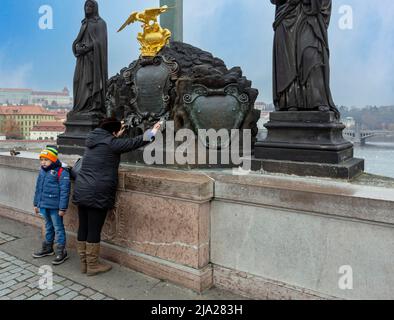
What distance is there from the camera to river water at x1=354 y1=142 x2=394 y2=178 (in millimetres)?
5377

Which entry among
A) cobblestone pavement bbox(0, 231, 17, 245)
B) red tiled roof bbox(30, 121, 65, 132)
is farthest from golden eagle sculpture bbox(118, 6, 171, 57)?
red tiled roof bbox(30, 121, 65, 132)

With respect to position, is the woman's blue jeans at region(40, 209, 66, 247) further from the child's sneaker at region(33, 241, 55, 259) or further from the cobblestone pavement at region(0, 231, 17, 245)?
the cobblestone pavement at region(0, 231, 17, 245)

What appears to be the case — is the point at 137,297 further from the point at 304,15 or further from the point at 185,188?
the point at 304,15

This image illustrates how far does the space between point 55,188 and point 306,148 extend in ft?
10.4

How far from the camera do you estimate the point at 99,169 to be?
158 inches

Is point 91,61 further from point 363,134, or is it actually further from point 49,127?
point 49,127

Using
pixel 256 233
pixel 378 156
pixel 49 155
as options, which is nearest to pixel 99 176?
pixel 49 155

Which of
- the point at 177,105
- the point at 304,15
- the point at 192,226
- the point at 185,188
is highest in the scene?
the point at 304,15

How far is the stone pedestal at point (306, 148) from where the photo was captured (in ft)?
12.8

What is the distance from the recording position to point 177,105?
5719 mm

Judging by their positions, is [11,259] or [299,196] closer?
[299,196]

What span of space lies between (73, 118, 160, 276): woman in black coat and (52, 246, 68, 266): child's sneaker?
2.22 feet
